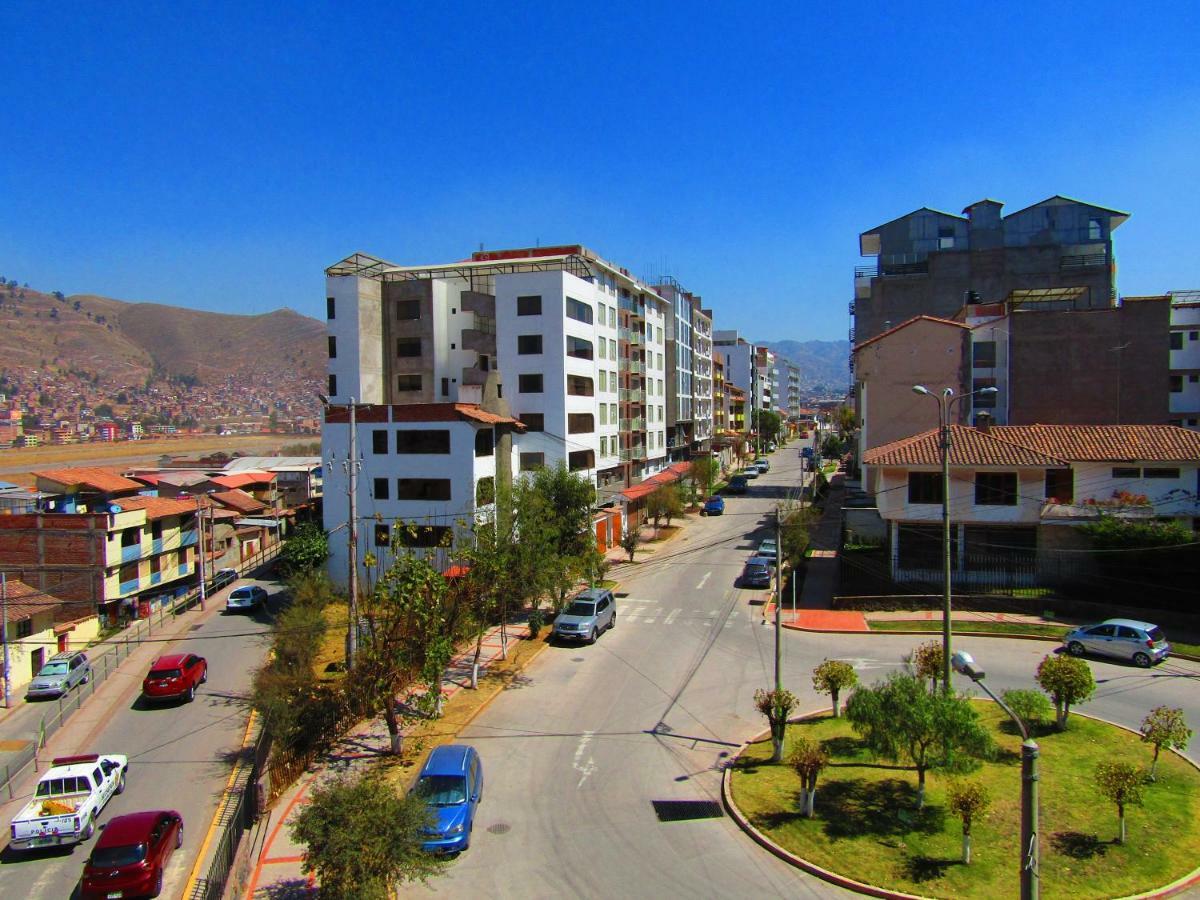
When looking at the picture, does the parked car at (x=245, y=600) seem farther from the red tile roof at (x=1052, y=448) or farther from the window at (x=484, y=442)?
the red tile roof at (x=1052, y=448)

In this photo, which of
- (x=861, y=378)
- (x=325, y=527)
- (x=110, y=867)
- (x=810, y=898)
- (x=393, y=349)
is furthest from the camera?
(x=393, y=349)

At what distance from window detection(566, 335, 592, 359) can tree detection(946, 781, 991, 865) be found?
121 ft

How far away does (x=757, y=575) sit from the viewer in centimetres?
3766

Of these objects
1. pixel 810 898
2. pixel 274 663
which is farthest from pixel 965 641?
pixel 274 663

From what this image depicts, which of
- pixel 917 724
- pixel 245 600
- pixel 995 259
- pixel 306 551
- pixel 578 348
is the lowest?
pixel 245 600

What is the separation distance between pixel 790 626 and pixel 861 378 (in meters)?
20.1

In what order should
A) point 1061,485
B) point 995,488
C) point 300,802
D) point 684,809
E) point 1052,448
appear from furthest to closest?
point 1052,448
point 1061,485
point 995,488
point 300,802
point 684,809

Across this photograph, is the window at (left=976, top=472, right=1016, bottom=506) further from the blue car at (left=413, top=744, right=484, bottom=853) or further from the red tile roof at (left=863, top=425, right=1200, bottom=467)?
the blue car at (left=413, top=744, right=484, bottom=853)

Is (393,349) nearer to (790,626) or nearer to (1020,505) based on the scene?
(790,626)

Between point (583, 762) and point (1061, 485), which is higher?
point (1061, 485)

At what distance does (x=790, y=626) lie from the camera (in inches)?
1210

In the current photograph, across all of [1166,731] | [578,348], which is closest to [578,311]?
[578,348]

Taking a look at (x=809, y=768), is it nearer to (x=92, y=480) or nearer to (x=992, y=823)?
(x=992, y=823)

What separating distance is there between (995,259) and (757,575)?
41512mm
